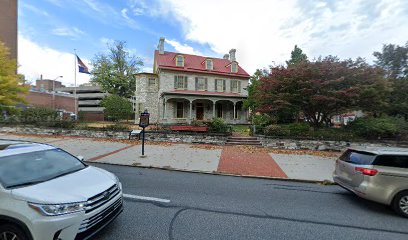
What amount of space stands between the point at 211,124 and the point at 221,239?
1145 centimetres

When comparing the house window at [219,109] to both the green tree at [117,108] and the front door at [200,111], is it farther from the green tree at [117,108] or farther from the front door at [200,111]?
the green tree at [117,108]

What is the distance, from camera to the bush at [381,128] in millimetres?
12961

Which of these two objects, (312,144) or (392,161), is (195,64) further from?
(392,161)

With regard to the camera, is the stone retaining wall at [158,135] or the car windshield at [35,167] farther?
the stone retaining wall at [158,135]

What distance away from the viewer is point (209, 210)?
466 cm

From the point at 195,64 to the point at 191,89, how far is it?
165 inches

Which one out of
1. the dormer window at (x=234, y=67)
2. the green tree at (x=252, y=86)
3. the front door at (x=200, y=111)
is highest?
the dormer window at (x=234, y=67)

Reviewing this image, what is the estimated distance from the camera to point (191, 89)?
27.1 meters

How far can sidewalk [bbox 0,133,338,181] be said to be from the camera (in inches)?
334

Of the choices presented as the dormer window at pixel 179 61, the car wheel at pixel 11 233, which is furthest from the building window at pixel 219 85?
the car wheel at pixel 11 233

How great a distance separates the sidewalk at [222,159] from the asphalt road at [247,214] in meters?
1.59

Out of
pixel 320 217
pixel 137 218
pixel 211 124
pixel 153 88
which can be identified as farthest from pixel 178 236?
pixel 153 88

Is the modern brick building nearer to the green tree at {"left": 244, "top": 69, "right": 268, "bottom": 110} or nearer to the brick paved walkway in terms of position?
the green tree at {"left": 244, "top": 69, "right": 268, "bottom": 110}

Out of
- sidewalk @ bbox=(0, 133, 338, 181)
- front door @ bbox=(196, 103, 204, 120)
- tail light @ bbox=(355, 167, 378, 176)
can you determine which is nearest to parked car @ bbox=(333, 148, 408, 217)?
tail light @ bbox=(355, 167, 378, 176)
